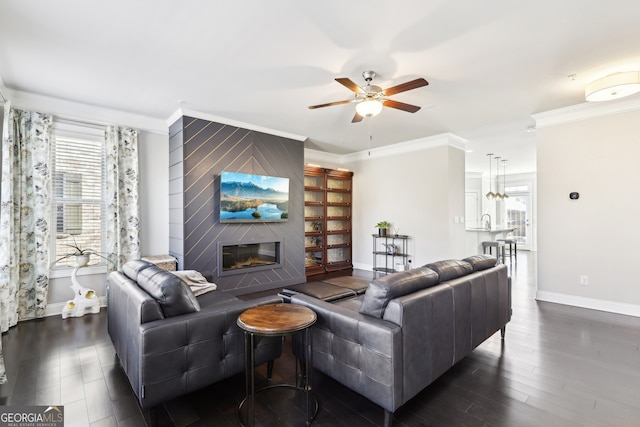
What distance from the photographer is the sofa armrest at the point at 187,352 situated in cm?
181

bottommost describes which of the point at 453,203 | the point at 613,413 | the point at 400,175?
the point at 613,413

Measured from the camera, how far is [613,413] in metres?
2.01

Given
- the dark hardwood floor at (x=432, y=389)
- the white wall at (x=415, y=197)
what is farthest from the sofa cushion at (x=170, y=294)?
the white wall at (x=415, y=197)

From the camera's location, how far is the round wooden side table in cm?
180

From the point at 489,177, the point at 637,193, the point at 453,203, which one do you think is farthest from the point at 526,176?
the point at 637,193

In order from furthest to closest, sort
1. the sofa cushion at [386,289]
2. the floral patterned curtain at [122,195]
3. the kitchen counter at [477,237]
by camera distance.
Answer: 1. the kitchen counter at [477,237]
2. the floral patterned curtain at [122,195]
3. the sofa cushion at [386,289]

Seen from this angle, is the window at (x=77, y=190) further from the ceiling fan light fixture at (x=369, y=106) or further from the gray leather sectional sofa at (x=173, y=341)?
the ceiling fan light fixture at (x=369, y=106)

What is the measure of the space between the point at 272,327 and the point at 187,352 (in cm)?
62

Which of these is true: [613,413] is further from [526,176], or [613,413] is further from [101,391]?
[526,176]

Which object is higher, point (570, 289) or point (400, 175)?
point (400, 175)

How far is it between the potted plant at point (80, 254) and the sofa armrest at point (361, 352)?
3.40m

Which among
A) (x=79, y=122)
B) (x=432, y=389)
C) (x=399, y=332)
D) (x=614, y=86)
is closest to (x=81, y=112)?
(x=79, y=122)

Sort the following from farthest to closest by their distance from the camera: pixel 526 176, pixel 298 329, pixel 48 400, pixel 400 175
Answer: pixel 526 176 < pixel 400 175 < pixel 48 400 < pixel 298 329

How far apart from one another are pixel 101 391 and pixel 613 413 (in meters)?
3.58
